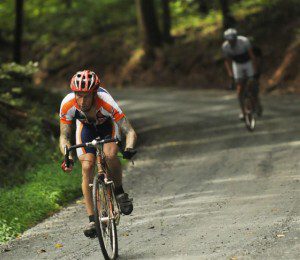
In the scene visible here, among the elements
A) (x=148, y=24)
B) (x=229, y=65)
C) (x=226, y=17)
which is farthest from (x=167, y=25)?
(x=229, y=65)

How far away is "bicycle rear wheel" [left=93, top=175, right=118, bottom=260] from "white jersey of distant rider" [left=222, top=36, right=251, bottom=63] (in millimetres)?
9200

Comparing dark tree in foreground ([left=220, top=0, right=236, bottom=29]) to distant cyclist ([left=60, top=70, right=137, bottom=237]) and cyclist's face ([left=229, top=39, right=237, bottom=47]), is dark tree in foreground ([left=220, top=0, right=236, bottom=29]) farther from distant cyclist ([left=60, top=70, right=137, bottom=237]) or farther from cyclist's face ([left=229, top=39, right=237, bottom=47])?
distant cyclist ([left=60, top=70, right=137, bottom=237])

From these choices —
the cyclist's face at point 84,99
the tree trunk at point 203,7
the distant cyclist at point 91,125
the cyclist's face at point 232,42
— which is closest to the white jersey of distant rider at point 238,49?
the cyclist's face at point 232,42

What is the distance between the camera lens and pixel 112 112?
27.4ft

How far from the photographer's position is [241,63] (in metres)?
17.2

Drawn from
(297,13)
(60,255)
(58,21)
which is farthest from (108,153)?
(58,21)

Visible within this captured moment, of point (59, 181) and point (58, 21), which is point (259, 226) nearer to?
point (59, 181)

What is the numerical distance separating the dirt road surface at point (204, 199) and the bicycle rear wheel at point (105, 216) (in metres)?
0.31

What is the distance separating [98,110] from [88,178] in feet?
2.77

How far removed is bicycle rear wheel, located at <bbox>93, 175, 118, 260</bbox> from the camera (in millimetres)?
7623

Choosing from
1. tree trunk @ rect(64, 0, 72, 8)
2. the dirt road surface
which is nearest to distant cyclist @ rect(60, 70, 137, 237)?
the dirt road surface

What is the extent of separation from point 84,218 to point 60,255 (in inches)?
80.4

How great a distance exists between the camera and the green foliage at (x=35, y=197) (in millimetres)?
10367

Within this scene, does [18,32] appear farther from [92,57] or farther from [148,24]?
[92,57]
